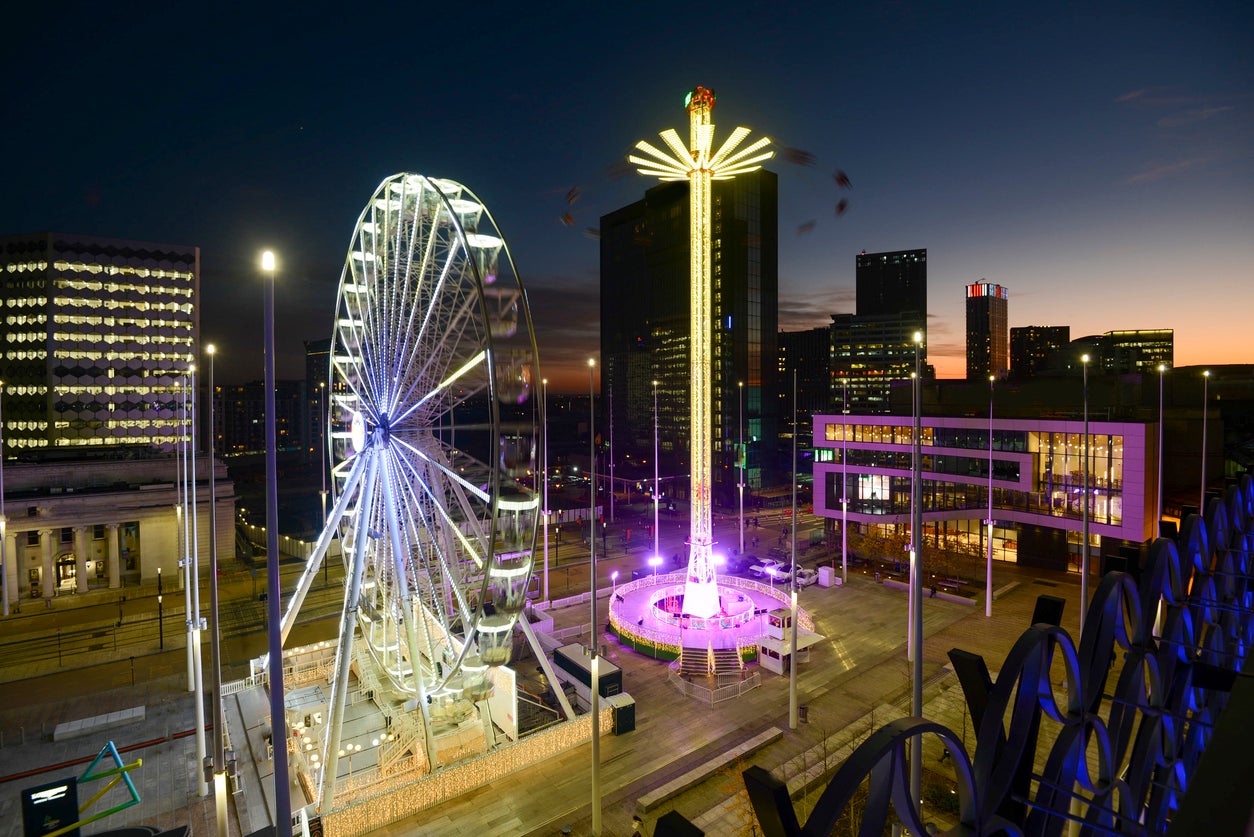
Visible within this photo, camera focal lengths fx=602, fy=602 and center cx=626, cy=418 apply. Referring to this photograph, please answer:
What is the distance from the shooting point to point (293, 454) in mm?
130625

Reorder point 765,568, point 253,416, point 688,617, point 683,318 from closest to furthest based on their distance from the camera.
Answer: point 688,617, point 765,568, point 683,318, point 253,416

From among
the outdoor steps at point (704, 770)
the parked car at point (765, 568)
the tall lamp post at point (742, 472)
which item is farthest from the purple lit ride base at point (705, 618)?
the tall lamp post at point (742, 472)

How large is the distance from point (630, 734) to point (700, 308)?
18211 millimetres

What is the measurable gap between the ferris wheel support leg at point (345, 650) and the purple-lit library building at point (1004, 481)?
26.2 metres

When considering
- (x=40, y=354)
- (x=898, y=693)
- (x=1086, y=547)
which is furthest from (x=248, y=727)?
(x=40, y=354)

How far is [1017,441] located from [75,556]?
65770 mm

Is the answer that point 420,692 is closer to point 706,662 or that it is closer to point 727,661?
point 706,662

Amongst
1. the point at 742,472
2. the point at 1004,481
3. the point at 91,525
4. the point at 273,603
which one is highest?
the point at 273,603

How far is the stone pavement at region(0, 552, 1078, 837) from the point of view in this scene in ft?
54.9

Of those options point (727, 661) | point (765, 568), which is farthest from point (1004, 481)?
Result: point (727, 661)

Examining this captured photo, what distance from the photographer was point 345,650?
17.8 metres

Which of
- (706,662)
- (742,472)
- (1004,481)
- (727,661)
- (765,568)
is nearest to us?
(706,662)

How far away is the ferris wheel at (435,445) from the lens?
1697 cm

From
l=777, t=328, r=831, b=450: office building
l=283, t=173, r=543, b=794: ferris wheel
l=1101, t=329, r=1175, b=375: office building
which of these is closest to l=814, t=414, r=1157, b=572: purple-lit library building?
l=283, t=173, r=543, b=794: ferris wheel
